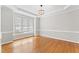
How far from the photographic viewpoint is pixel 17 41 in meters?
2.97

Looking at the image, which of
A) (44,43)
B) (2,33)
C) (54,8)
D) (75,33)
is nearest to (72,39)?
(75,33)

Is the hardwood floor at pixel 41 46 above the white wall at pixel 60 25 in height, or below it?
below

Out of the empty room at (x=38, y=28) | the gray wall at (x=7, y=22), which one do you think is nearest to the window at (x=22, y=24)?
the empty room at (x=38, y=28)

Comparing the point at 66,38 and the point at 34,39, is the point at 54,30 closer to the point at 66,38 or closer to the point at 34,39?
the point at 66,38

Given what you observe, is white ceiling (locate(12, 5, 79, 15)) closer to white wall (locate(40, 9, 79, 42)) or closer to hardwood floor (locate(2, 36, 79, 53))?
white wall (locate(40, 9, 79, 42))

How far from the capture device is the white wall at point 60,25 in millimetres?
3064

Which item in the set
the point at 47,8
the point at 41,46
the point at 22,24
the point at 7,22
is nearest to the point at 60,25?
the point at 47,8

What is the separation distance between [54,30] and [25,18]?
89 cm

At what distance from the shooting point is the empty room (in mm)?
2938

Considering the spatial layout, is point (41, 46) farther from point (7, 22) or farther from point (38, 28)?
point (7, 22)

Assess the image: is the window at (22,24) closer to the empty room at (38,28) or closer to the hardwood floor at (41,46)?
the empty room at (38,28)

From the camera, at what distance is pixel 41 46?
3080 mm
